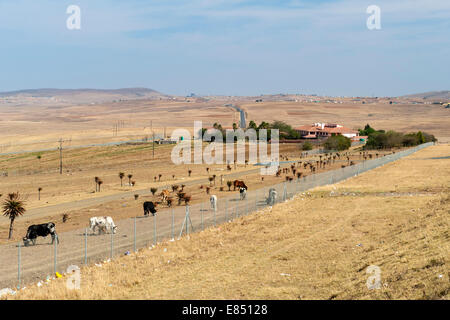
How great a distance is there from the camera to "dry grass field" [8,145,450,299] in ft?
54.1

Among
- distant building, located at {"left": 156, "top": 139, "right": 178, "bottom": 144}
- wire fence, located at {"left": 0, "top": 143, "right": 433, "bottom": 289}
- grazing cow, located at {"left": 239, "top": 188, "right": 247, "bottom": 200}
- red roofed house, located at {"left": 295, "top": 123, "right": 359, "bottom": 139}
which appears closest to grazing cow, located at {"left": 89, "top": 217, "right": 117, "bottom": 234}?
wire fence, located at {"left": 0, "top": 143, "right": 433, "bottom": 289}

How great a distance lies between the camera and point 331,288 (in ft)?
55.1

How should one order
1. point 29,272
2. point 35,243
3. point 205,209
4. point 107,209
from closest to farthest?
1. point 29,272
2. point 35,243
3. point 205,209
4. point 107,209

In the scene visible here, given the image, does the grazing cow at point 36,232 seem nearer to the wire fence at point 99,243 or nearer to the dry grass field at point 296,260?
the wire fence at point 99,243

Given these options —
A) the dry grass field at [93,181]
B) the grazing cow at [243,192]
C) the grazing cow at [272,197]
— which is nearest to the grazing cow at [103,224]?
the dry grass field at [93,181]

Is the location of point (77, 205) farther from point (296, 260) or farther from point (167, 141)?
point (167, 141)

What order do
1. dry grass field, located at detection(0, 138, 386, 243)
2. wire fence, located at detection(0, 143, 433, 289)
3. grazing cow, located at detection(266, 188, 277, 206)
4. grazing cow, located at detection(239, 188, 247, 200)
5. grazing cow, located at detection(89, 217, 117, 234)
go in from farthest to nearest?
grazing cow, located at detection(239, 188, 247, 200) < dry grass field, located at detection(0, 138, 386, 243) < grazing cow, located at detection(266, 188, 277, 206) < grazing cow, located at detection(89, 217, 117, 234) < wire fence, located at detection(0, 143, 433, 289)

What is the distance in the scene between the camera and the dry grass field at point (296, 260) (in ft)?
54.1

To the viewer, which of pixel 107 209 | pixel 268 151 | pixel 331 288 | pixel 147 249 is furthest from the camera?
pixel 268 151

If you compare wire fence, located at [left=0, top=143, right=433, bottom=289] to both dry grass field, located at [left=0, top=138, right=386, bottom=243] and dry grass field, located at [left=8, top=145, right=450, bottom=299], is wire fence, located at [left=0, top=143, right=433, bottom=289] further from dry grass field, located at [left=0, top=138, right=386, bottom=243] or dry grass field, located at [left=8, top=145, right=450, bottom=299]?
dry grass field, located at [left=0, top=138, right=386, bottom=243]

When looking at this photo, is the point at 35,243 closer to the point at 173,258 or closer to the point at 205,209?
the point at 173,258

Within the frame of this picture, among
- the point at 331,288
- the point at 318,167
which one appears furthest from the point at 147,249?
the point at 318,167
